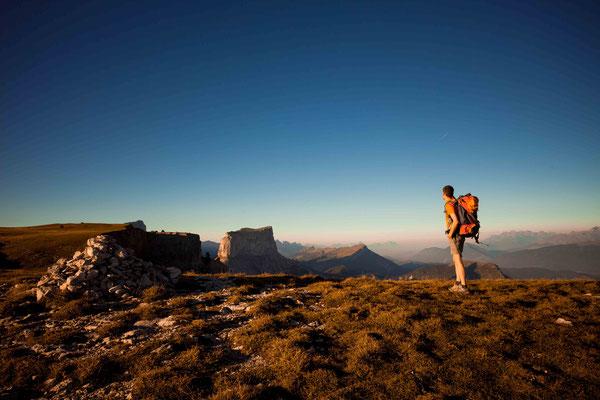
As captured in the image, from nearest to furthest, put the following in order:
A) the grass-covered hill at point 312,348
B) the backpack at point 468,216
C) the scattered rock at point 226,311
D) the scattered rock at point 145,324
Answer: the grass-covered hill at point 312,348
the scattered rock at point 145,324
the scattered rock at point 226,311
the backpack at point 468,216

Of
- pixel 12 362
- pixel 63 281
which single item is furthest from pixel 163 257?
pixel 12 362

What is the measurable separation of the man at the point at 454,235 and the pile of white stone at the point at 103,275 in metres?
16.7

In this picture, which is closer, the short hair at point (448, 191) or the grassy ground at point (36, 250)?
the short hair at point (448, 191)

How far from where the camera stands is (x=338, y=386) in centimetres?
504

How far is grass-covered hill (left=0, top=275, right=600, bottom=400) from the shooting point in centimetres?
500

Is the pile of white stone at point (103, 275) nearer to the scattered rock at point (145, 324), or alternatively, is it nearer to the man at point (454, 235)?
the scattered rock at point (145, 324)

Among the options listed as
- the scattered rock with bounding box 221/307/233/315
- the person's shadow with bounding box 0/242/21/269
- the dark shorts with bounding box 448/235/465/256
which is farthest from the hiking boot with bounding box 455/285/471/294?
the person's shadow with bounding box 0/242/21/269

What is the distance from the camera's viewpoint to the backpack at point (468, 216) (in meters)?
11.1

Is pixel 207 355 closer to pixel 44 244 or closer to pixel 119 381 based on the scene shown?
pixel 119 381

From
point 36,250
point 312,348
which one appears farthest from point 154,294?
point 36,250

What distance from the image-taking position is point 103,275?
43.9 feet

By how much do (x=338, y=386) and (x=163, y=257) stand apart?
1907 inches

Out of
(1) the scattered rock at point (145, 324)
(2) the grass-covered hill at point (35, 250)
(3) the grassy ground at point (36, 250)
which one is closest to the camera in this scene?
(1) the scattered rock at point (145, 324)

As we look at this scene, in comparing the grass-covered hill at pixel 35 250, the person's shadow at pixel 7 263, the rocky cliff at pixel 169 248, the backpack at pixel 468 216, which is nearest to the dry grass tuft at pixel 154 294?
the grass-covered hill at pixel 35 250
